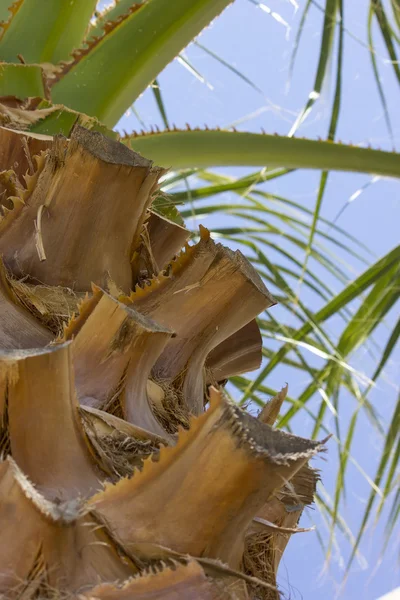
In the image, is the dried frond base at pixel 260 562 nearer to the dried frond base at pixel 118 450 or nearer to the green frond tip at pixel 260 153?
the dried frond base at pixel 118 450

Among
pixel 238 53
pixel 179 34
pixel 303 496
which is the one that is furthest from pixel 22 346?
pixel 238 53

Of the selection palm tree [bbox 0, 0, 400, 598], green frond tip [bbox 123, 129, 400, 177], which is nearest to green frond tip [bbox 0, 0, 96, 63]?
palm tree [bbox 0, 0, 400, 598]

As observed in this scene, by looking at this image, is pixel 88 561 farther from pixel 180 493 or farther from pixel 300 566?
pixel 300 566

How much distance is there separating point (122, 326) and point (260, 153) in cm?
68

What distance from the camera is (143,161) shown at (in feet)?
2.84

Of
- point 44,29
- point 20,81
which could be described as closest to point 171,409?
point 20,81

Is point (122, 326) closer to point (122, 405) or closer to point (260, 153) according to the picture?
point (122, 405)

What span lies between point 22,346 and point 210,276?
246mm

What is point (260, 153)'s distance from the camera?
1312 mm

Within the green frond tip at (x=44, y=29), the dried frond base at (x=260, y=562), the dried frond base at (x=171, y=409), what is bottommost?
the dried frond base at (x=260, y=562)

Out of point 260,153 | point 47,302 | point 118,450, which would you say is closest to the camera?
point 118,450

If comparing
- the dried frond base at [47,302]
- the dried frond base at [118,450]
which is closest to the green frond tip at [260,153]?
the dried frond base at [47,302]

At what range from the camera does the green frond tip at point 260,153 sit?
1.28 m

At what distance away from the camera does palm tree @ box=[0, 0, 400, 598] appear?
56 cm
